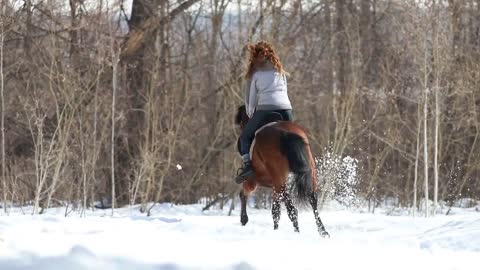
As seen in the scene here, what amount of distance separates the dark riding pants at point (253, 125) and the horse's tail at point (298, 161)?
0.51 m

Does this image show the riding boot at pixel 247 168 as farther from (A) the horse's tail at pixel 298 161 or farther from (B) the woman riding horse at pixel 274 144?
(A) the horse's tail at pixel 298 161

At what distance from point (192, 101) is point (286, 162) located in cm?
1436

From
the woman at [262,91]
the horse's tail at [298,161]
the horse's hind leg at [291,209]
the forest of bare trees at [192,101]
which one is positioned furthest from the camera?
the forest of bare trees at [192,101]

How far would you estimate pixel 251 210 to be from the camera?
19938 millimetres

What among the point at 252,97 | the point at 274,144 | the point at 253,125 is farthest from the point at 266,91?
the point at 274,144

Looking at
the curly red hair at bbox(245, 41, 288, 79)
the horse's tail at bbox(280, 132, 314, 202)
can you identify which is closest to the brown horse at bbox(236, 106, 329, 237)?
the horse's tail at bbox(280, 132, 314, 202)

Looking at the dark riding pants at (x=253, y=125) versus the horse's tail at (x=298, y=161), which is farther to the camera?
the dark riding pants at (x=253, y=125)

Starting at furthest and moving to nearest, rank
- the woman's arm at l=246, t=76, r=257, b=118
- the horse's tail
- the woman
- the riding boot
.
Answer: the riding boot
the woman's arm at l=246, t=76, r=257, b=118
the woman
the horse's tail

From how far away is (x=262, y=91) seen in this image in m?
9.54

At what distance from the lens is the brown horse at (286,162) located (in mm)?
9000

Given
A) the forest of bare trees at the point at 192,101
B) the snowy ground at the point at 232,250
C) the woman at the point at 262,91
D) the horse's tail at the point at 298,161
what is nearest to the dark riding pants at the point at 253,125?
the woman at the point at 262,91

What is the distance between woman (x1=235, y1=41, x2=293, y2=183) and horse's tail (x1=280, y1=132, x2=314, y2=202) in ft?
1.78

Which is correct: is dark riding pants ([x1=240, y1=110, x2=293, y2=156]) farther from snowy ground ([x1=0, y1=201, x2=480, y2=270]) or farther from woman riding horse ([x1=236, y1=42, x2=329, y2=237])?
snowy ground ([x1=0, y1=201, x2=480, y2=270])

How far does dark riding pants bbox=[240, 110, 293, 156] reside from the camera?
31.2 ft
